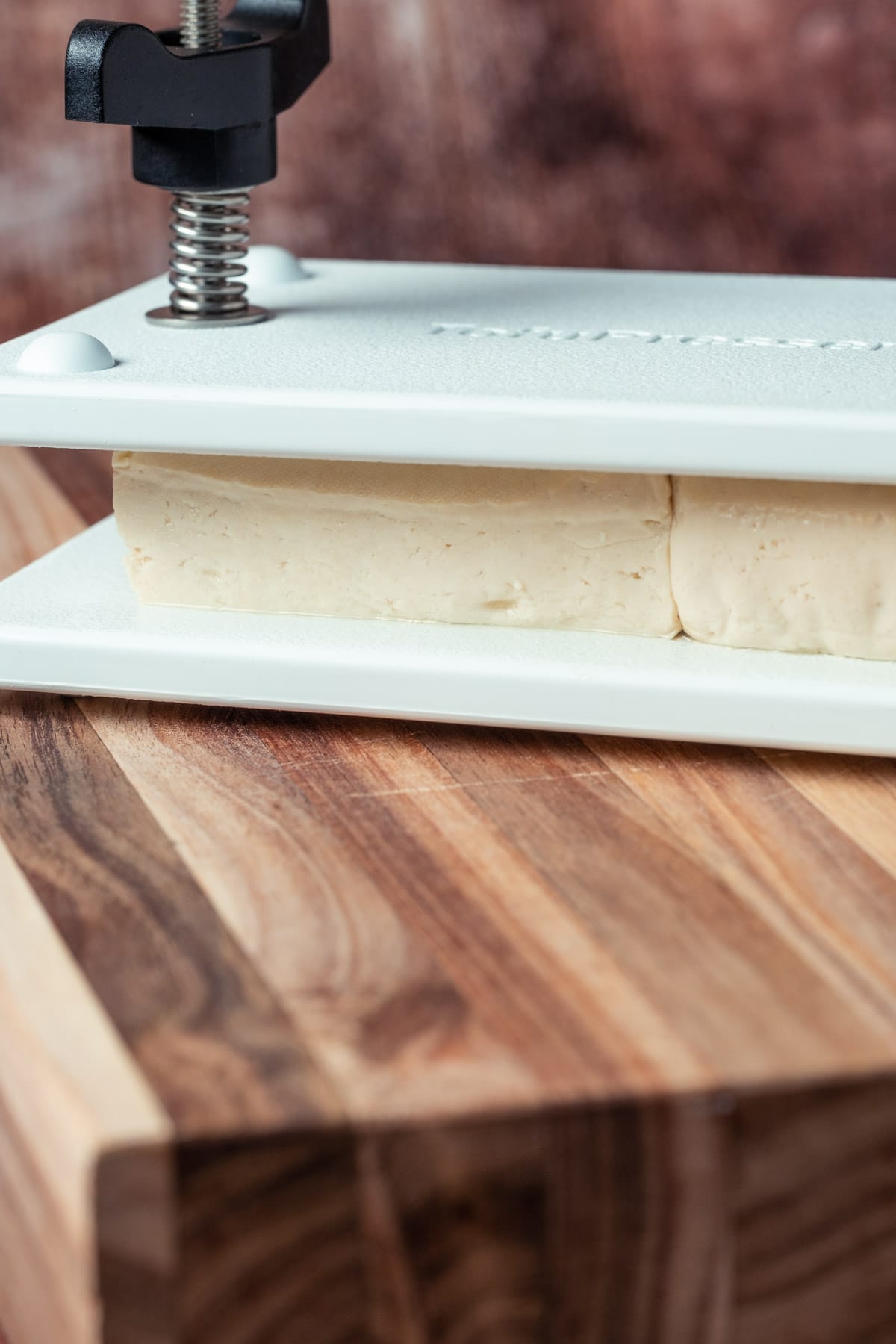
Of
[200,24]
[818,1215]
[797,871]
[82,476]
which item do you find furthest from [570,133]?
[818,1215]

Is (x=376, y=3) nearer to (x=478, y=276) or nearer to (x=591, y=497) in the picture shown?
(x=478, y=276)

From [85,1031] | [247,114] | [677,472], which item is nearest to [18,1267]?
[85,1031]

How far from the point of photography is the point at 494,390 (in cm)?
58

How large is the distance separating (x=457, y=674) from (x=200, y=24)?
31 cm

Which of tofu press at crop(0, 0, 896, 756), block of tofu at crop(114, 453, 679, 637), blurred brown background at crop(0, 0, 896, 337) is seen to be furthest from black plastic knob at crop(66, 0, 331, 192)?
blurred brown background at crop(0, 0, 896, 337)

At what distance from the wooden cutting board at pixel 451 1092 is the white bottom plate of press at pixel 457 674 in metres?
0.05

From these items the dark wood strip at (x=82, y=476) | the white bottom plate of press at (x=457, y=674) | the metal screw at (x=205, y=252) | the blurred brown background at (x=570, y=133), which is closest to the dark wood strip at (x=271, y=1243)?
the white bottom plate of press at (x=457, y=674)

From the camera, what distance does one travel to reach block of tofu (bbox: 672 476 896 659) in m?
0.58

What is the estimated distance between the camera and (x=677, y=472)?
1.82 feet

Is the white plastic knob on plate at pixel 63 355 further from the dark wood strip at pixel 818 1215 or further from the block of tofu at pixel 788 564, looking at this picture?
the dark wood strip at pixel 818 1215

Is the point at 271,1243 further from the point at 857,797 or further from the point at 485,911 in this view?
the point at 857,797

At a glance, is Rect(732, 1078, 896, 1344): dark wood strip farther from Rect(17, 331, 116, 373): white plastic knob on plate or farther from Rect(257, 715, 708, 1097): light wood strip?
Rect(17, 331, 116, 373): white plastic knob on plate

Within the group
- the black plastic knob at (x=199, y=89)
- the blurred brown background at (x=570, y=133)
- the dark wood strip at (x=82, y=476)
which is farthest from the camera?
the blurred brown background at (x=570, y=133)

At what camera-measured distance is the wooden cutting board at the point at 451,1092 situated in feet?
1.41
